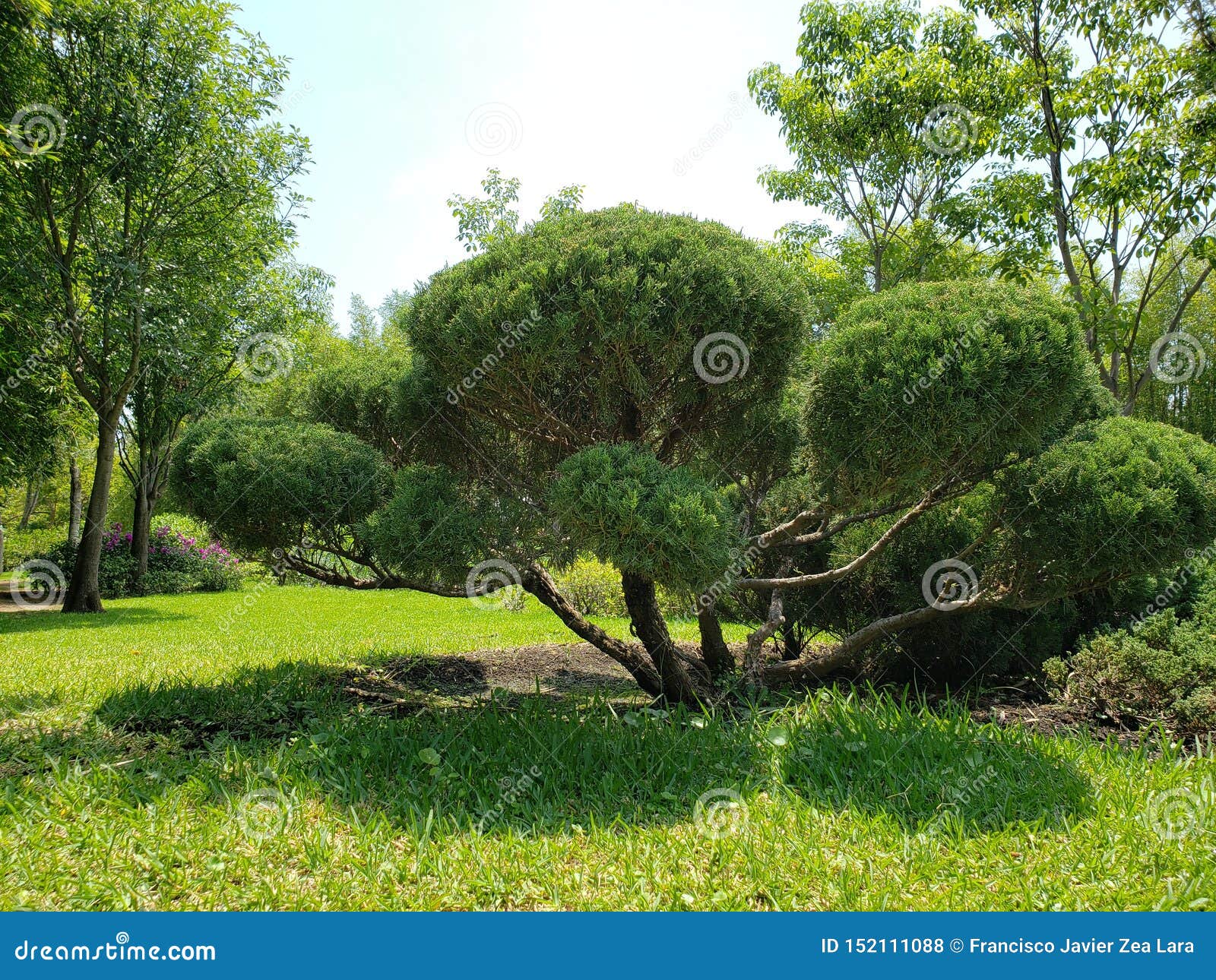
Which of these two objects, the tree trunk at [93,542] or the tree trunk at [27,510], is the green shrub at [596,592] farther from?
the tree trunk at [27,510]

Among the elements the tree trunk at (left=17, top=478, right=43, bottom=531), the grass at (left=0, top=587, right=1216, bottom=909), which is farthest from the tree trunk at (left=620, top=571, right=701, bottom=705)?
the tree trunk at (left=17, top=478, right=43, bottom=531)

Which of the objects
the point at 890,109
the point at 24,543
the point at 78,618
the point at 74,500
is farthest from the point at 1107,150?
the point at 24,543

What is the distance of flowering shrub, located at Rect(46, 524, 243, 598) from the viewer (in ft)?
49.1

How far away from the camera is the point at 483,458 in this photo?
17.9ft

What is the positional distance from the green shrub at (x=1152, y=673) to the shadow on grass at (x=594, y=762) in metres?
1.39

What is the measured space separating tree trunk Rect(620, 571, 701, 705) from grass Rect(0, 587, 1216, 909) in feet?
1.52

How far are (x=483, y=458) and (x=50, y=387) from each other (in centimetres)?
895

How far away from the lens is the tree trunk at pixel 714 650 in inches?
234

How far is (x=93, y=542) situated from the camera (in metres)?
12.2

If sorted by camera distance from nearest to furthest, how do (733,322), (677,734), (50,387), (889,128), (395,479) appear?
(677,734) < (733,322) < (395,479) < (889,128) < (50,387)

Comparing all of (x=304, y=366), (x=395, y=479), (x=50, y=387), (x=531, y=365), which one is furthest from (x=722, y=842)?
(x=304, y=366)

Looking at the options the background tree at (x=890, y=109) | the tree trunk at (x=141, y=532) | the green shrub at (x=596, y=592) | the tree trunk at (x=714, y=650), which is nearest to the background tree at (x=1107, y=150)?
the background tree at (x=890, y=109)

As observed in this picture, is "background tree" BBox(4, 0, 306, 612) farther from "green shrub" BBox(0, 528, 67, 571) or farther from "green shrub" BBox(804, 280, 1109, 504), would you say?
"green shrub" BBox(0, 528, 67, 571)
